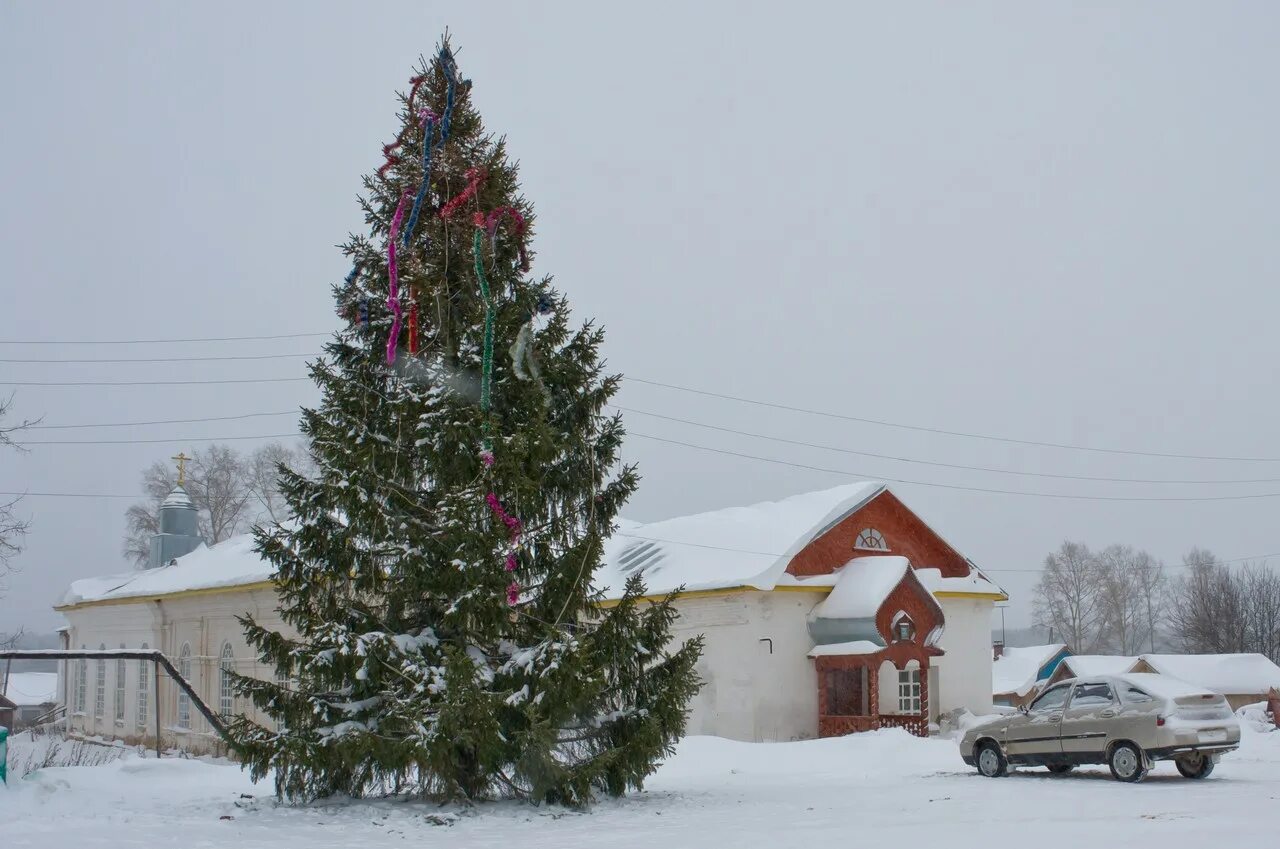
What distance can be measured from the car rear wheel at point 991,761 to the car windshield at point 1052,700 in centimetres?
87

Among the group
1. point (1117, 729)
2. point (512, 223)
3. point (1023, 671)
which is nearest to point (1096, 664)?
point (1023, 671)

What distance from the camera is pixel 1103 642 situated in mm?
101250

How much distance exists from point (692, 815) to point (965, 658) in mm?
23074

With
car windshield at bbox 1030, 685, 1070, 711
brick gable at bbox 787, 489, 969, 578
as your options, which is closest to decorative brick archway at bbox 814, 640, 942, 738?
brick gable at bbox 787, 489, 969, 578

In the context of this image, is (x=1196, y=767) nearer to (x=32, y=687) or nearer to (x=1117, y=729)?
(x=1117, y=729)

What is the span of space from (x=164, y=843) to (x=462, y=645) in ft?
13.0

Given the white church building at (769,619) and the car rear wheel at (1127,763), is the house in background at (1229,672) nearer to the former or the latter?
the white church building at (769,619)

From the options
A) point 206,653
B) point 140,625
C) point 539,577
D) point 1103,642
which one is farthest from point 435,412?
point 1103,642

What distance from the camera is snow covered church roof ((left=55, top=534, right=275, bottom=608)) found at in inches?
1334

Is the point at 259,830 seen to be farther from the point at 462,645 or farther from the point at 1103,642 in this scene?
the point at 1103,642

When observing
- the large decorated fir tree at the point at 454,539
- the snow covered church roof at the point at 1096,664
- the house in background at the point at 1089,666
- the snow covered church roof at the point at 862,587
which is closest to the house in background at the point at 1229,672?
the house in background at the point at 1089,666

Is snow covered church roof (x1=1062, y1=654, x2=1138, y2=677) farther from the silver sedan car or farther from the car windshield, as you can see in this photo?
the silver sedan car

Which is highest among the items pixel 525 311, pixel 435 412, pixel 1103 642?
pixel 525 311

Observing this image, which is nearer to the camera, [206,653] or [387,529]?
[387,529]
